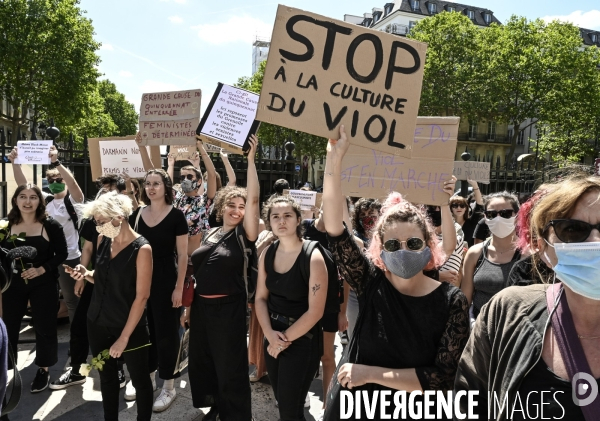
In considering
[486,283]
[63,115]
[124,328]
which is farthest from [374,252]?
[63,115]

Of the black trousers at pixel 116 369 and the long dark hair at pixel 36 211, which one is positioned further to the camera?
the long dark hair at pixel 36 211

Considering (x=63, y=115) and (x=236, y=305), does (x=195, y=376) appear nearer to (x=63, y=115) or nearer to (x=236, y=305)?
(x=236, y=305)

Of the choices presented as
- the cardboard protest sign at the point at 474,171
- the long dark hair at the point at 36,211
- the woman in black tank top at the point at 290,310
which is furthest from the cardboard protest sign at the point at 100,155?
the cardboard protest sign at the point at 474,171

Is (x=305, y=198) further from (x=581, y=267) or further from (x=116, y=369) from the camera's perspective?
(x=581, y=267)

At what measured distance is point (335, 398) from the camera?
2.03m

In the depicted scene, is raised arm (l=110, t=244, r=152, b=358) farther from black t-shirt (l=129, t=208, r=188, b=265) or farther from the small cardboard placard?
the small cardboard placard

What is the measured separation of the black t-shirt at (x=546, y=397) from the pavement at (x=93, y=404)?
280cm

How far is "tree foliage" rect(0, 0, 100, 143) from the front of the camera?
70.9ft

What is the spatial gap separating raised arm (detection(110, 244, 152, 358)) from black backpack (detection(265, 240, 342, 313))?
845 millimetres

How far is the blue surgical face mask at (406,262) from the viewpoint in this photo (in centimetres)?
203

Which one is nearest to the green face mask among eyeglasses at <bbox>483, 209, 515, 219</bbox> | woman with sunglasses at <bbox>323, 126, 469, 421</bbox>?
woman with sunglasses at <bbox>323, 126, 469, 421</bbox>

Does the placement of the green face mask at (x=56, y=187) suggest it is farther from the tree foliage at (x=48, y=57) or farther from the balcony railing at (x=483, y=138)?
the balcony railing at (x=483, y=138)

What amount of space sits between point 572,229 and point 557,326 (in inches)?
11.3

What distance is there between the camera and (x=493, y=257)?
11.3ft
